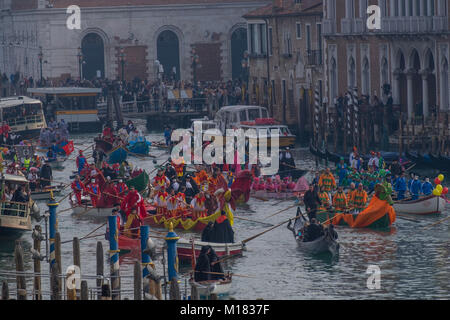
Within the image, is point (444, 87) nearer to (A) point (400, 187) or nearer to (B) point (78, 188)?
(A) point (400, 187)

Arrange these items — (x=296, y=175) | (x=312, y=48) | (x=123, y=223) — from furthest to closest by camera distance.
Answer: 1. (x=312, y=48)
2. (x=296, y=175)
3. (x=123, y=223)

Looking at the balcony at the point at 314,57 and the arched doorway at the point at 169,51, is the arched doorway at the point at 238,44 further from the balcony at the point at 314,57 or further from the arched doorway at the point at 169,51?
the balcony at the point at 314,57

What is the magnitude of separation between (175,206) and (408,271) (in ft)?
29.0

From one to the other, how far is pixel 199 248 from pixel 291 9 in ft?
123

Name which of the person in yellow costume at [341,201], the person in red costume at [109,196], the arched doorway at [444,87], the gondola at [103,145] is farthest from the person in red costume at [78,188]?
the arched doorway at [444,87]

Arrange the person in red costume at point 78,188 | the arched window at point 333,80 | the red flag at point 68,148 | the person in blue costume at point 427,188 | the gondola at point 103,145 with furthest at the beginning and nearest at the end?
the arched window at point 333,80, the red flag at point 68,148, the gondola at point 103,145, the person in red costume at point 78,188, the person in blue costume at point 427,188

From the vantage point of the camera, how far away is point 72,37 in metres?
89.6

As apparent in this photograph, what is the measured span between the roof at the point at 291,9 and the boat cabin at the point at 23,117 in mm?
12817

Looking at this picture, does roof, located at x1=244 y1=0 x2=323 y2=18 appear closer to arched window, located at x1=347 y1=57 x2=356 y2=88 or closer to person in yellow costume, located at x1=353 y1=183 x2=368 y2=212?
arched window, located at x1=347 y1=57 x2=356 y2=88

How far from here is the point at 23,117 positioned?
6738 cm

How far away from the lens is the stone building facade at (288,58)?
221 feet

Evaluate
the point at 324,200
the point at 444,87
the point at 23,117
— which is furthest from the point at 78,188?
the point at 23,117

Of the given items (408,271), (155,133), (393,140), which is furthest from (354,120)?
(408,271)

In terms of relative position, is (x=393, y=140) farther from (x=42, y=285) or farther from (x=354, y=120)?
(x=42, y=285)
